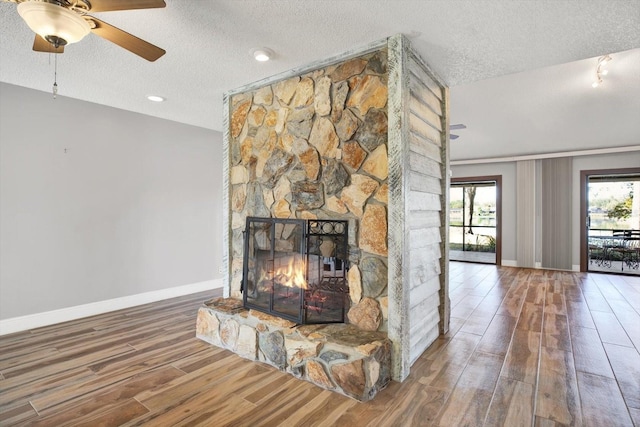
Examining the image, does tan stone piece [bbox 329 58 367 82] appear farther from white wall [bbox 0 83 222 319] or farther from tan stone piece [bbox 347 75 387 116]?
white wall [bbox 0 83 222 319]

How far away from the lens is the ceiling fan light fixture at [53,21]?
5.24 feet

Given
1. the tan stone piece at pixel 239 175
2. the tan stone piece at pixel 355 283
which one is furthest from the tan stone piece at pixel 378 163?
the tan stone piece at pixel 239 175

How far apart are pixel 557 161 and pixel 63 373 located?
28.4 feet

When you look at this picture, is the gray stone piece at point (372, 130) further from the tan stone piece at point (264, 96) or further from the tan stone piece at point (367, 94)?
the tan stone piece at point (264, 96)

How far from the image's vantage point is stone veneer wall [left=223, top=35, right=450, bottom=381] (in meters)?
2.36

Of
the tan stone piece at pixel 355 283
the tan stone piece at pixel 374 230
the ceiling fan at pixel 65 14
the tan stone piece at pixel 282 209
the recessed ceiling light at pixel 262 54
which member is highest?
the recessed ceiling light at pixel 262 54

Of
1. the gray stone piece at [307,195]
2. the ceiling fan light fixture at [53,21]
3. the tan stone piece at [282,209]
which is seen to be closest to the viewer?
the ceiling fan light fixture at [53,21]

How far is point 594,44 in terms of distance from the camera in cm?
236

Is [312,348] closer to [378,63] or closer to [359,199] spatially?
[359,199]

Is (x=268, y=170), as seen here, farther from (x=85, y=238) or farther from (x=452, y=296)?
(x=452, y=296)

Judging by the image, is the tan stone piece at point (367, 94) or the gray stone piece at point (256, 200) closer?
the tan stone piece at point (367, 94)

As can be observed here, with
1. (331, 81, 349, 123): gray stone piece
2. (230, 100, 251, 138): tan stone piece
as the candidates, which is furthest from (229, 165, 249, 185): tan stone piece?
(331, 81, 349, 123): gray stone piece

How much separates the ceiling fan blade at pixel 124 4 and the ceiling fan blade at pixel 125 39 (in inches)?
5.0

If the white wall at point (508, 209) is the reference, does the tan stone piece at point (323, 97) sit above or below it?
above
